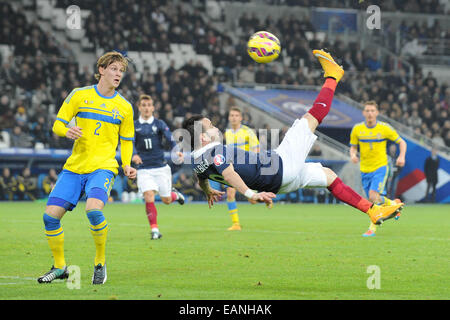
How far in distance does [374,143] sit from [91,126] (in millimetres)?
9185

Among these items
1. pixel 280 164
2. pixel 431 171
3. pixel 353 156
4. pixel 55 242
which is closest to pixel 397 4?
pixel 431 171

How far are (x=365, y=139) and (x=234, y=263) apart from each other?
7.14 meters

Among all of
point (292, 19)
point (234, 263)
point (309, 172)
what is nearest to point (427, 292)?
point (309, 172)

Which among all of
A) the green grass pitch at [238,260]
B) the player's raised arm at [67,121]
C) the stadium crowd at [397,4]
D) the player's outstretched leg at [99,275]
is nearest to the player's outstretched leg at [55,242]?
the green grass pitch at [238,260]

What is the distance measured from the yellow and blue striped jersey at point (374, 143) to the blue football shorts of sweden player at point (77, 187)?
8.95 metres

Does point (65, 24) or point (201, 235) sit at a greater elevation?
point (65, 24)

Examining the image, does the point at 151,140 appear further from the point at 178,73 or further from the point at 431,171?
the point at 431,171

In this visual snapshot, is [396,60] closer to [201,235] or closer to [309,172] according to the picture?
[201,235]

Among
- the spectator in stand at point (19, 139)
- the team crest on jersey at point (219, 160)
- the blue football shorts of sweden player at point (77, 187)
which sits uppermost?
the team crest on jersey at point (219, 160)

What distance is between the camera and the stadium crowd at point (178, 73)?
31062 millimetres

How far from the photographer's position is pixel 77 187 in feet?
30.2

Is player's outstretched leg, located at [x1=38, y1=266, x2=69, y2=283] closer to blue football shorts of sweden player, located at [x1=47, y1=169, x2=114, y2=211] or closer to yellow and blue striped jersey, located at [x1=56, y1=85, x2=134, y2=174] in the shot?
blue football shorts of sweden player, located at [x1=47, y1=169, x2=114, y2=211]

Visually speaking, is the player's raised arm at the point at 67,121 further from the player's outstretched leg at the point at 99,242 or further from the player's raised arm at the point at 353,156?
the player's raised arm at the point at 353,156

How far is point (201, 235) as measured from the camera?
15.9m
